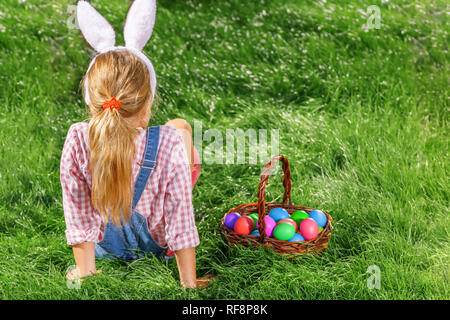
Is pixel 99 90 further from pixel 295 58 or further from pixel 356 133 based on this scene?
pixel 295 58

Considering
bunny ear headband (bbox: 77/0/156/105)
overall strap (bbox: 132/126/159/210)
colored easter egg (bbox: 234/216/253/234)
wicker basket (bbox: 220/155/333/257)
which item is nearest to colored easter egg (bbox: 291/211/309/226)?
wicker basket (bbox: 220/155/333/257)

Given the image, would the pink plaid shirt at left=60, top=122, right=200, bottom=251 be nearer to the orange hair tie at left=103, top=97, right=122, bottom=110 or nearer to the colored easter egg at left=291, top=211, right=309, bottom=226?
the orange hair tie at left=103, top=97, right=122, bottom=110

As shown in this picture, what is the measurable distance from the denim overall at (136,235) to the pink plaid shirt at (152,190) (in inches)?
1.2

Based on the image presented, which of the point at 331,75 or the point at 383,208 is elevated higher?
the point at 331,75

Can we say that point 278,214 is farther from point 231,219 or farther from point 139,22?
point 139,22

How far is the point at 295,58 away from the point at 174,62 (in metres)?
1.18

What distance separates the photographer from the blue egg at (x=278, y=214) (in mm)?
3218

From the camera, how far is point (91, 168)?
239 centimetres

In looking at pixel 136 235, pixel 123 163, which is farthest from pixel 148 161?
pixel 136 235

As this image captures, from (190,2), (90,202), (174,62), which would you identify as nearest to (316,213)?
(90,202)

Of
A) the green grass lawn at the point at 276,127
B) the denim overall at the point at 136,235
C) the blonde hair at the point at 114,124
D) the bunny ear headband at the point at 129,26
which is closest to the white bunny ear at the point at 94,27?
the bunny ear headband at the point at 129,26

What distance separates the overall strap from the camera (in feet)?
8.08

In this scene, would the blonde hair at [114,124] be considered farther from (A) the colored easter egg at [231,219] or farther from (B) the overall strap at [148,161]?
(A) the colored easter egg at [231,219]

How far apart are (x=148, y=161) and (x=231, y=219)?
2.90 feet
